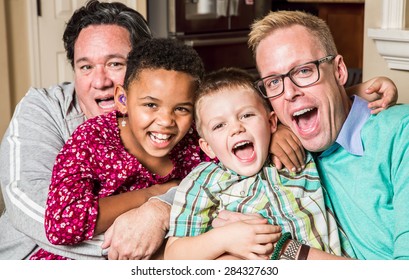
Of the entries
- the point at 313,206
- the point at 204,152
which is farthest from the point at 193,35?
the point at 313,206

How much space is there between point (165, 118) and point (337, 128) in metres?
0.43

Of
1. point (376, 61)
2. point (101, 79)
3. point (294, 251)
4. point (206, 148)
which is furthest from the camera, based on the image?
point (376, 61)

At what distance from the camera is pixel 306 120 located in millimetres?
1630

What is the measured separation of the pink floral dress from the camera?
155 centimetres

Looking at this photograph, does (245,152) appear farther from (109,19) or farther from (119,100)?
(109,19)

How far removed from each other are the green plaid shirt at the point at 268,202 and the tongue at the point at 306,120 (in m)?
0.08

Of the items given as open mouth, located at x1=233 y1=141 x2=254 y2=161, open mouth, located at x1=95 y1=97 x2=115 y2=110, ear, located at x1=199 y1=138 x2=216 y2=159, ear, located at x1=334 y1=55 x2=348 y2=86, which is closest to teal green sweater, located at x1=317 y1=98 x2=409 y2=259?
ear, located at x1=334 y1=55 x2=348 y2=86

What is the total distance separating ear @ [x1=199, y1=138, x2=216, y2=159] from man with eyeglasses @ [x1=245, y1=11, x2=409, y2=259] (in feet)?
0.65

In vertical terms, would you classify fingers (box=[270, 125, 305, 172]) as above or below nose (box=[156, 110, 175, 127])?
below

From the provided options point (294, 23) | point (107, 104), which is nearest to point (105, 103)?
point (107, 104)

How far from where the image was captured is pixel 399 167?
145 centimetres

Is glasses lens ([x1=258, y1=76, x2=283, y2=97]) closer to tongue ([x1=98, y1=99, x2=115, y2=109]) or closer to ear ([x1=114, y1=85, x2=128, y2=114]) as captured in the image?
ear ([x1=114, y1=85, x2=128, y2=114])
